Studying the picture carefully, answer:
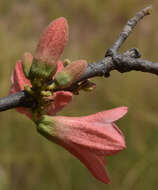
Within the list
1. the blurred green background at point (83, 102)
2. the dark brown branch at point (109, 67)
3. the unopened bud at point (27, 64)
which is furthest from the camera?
the blurred green background at point (83, 102)

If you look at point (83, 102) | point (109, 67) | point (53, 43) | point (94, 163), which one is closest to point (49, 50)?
point (53, 43)

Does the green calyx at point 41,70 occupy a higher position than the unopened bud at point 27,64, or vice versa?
the unopened bud at point 27,64

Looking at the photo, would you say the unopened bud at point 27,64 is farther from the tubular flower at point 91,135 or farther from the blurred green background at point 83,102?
the blurred green background at point 83,102

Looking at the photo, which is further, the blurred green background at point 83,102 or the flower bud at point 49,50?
the blurred green background at point 83,102

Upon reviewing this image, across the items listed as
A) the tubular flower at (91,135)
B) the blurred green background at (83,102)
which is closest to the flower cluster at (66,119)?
the tubular flower at (91,135)

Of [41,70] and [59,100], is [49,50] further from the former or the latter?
[59,100]

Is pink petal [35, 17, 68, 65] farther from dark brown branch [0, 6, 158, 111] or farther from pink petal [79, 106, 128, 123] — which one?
pink petal [79, 106, 128, 123]

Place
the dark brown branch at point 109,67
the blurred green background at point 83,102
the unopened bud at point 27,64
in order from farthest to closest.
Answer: the blurred green background at point 83,102 → the unopened bud at point 27,64 → the dark brown branch at point 109,67

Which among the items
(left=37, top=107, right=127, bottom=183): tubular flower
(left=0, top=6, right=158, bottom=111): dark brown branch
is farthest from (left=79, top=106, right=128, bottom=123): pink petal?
(left=0, top=6, right=158, bottom=111): dark brown branch

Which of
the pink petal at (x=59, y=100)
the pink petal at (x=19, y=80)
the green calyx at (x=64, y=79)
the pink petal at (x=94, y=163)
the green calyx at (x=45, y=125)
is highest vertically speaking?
the pink petal at (x=19, y=80)
